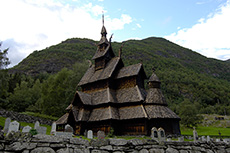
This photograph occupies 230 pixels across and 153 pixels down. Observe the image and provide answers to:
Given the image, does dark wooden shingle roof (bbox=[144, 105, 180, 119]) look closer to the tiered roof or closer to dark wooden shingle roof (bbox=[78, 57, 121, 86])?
the tiered roof

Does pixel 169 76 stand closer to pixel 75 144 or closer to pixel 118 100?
pixel 118 100

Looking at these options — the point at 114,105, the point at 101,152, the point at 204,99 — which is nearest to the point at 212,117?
the point at 204,99

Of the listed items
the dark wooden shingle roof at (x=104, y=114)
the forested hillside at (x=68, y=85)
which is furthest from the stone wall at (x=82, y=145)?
the forested hillside at (x=68, y=85)

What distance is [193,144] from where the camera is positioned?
370 inches

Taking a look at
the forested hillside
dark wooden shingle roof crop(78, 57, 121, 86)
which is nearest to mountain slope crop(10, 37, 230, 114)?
the forested hillside

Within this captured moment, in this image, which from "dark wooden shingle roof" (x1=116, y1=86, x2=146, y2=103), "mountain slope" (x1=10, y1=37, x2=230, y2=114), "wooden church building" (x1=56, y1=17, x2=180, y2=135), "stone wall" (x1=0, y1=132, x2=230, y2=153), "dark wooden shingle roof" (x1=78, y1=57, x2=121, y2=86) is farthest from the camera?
"mountain slope" (x1=10, y1=37, x2=230, y2=114)

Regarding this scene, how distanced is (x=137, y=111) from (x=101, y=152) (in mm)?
15777

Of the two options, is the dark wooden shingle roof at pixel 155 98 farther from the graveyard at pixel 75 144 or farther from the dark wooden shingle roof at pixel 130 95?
the graveyard at pixel 75 144

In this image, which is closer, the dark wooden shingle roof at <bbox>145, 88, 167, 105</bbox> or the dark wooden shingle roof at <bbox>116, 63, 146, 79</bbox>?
the dark wooden shingle roof at <bbox>145, 88, 167, 105</bbox>

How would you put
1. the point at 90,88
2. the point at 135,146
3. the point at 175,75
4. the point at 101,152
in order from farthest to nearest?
the point at 175,75
the point at 90,88
the point at 135,146
the point at 101,152

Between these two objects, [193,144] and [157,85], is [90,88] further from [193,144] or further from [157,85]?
[193,144]

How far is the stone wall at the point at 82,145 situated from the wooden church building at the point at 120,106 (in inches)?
486

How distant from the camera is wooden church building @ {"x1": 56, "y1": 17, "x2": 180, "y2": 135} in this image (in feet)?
72.1

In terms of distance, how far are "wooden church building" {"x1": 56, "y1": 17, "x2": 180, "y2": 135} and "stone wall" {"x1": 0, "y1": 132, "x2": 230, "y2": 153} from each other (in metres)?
12.3
